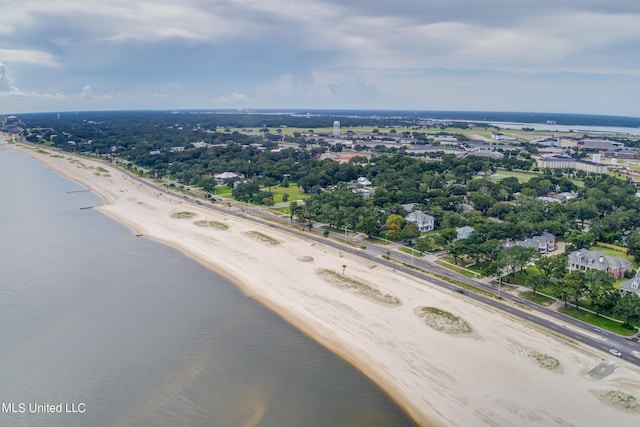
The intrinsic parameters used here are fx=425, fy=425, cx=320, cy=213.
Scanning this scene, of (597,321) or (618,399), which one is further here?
(597,321)

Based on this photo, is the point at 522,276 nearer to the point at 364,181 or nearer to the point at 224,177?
the point at 364,181

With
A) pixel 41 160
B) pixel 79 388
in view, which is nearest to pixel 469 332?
pixel 79 388

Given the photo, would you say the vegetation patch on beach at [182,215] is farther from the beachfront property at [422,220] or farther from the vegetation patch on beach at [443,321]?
the vegetation patch on beach at [443,321]

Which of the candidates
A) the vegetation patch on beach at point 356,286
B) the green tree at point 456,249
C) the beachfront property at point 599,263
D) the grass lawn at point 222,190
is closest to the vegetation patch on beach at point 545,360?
the vegetation patch on beach at point 356,286

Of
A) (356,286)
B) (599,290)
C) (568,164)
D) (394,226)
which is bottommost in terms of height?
(356,286)

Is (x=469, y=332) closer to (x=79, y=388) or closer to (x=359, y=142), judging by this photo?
(x=79, y=388)

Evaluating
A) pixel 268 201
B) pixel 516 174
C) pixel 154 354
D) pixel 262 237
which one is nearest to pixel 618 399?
pixel 154 354
